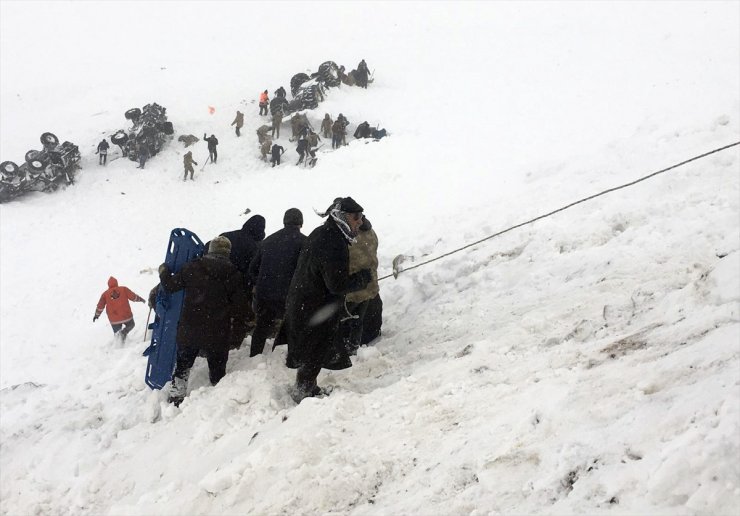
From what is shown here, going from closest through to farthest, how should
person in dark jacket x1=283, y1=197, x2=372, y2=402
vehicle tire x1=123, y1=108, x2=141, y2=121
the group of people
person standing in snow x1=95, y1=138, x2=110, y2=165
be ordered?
person in dark jacket x1=283, y1=197, x2=372, y2=402 → the group of people → person standing in snow x1=95, y1=138, x2=110, y2=165 → vehicle tire x1=123, y1=108, x2=141, y2=121

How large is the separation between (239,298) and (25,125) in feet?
75.1

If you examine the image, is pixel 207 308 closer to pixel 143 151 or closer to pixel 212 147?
pixel 212 147

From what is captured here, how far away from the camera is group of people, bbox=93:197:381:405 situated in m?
4.28

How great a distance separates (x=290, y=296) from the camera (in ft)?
14.5

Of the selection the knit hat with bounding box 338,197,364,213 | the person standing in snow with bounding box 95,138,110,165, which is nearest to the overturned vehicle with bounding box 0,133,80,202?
the person standing in snow with bounding box 95,138,110,165

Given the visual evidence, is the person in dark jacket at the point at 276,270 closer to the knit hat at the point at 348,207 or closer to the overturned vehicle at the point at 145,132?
the knit hat at the point at 348,207

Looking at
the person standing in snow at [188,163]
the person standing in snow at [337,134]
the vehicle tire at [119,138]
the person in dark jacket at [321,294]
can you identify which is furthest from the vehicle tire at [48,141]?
the person in dark jacket at [321,294]

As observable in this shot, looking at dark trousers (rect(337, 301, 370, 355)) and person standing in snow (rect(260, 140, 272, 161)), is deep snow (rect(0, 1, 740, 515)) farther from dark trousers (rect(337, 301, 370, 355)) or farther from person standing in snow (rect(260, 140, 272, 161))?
person standing in snow (rect(260, 140, 272, 161))

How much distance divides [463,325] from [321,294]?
180cm

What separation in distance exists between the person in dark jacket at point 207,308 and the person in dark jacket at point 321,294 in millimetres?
701

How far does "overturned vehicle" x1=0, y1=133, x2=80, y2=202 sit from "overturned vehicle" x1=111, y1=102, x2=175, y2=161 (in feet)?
5.85

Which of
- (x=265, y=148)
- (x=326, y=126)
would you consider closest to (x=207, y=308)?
(x=265, y=148)

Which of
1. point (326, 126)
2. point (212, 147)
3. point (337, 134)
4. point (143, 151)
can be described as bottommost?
point (337, 134)

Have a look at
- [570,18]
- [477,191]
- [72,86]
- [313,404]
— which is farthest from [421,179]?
[72,86]
